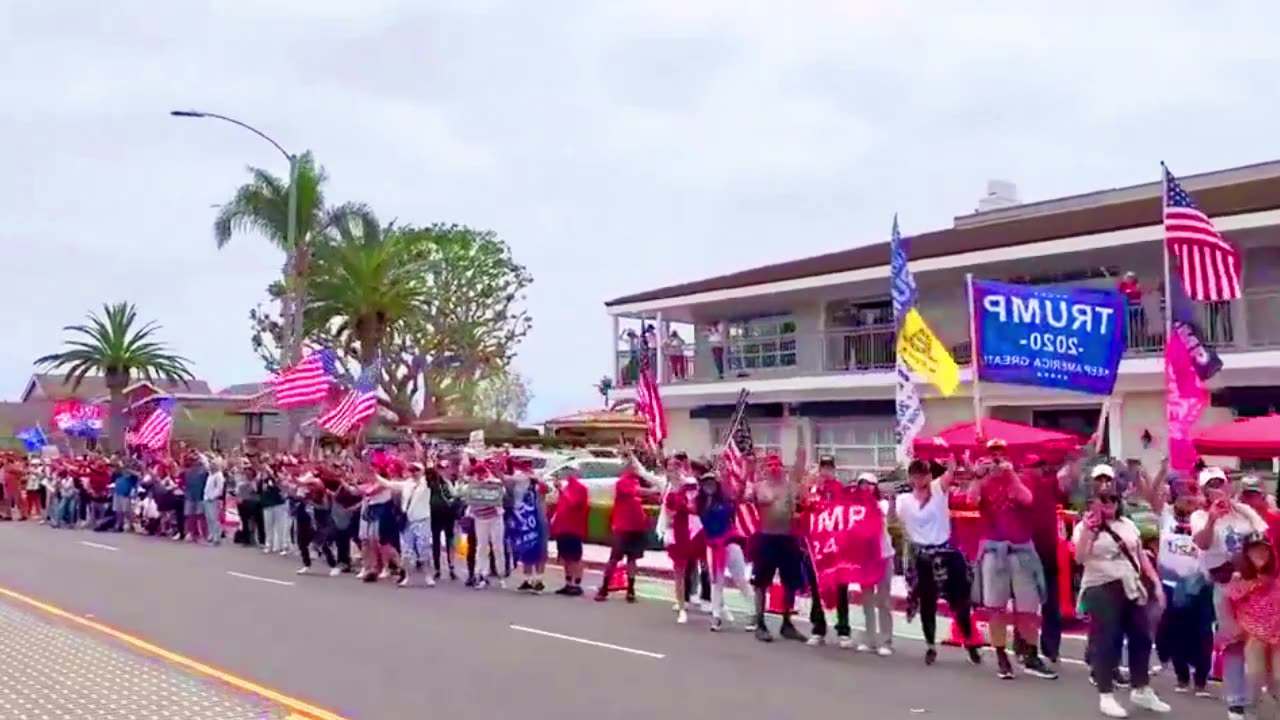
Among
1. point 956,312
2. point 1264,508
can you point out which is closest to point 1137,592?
point 1264,508

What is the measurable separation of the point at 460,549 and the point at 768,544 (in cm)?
995

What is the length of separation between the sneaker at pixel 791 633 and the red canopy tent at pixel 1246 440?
4.58m

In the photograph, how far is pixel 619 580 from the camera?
19.1 meters

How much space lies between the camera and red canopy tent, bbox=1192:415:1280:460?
13.8 metres

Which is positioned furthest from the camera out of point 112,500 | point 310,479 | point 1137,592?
point 112,500

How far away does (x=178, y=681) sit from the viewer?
10633 mm

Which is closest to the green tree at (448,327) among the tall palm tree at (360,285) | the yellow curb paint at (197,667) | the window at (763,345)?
the tall palm tree at (360,285)

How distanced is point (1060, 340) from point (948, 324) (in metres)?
14.8

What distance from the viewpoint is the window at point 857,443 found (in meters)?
30.7

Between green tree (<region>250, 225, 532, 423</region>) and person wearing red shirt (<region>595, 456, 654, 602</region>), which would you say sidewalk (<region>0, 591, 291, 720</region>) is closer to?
person wearing red shirt (<region>595, 456, 654, 602</region>)

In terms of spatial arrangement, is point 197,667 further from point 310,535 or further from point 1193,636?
point 310,535

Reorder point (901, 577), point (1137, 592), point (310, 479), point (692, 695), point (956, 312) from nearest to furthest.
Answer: point (1137, 592) → point (692, 695) → point (901, 577) → point (310, 479) → point (956, 312)

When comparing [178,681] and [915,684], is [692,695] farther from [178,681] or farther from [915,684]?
[178,681]

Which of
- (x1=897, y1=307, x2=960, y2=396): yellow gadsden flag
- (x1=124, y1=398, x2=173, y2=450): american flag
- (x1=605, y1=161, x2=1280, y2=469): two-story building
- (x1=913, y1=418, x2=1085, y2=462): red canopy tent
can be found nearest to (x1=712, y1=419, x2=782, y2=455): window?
(x1=605, y1=161, x2=1280, y2=469): two-story building
